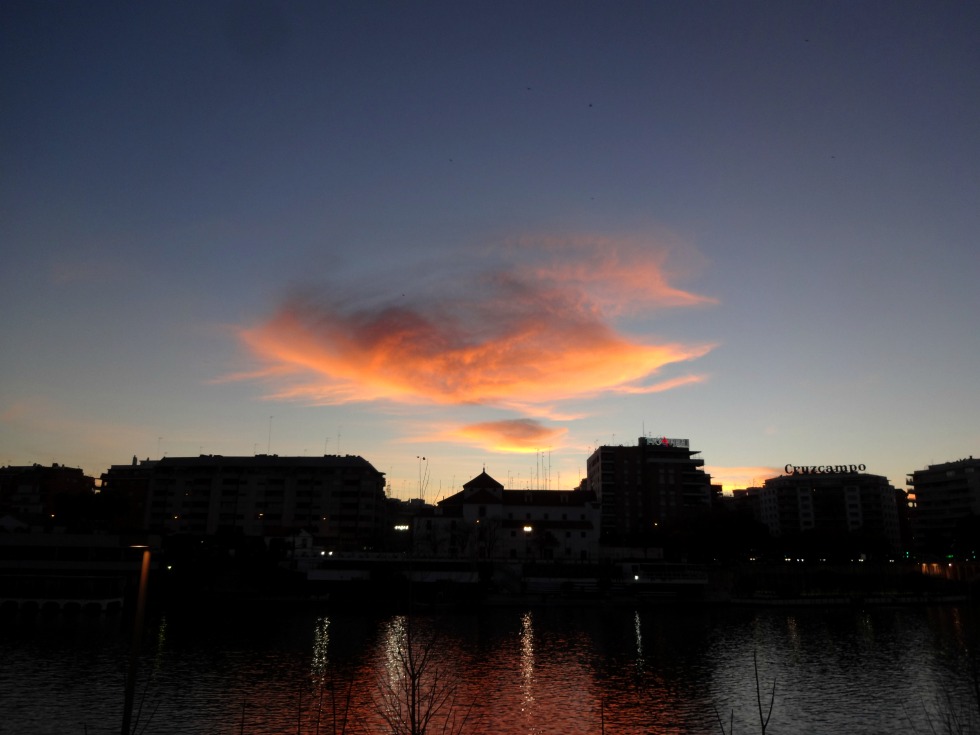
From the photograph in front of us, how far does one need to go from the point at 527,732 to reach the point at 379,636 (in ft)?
116

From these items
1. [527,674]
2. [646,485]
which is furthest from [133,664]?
[646,485]

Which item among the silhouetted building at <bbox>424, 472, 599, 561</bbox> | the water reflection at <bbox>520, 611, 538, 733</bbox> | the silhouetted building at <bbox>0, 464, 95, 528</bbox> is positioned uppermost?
the silhouetted building at <bbox>0, 464, 95, 528</bbox>

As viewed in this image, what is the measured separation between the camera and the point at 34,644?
189ft

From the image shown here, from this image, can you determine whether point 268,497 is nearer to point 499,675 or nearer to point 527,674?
point 499,675

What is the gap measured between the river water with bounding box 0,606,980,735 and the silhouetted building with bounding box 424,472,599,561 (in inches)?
1499

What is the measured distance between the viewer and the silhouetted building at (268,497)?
15100 cm

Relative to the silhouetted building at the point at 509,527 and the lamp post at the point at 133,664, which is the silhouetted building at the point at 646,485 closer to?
the silhouetted building at the point at 509,527

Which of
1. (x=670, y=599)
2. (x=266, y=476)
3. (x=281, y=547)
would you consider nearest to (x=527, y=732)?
(x=670, y=599)

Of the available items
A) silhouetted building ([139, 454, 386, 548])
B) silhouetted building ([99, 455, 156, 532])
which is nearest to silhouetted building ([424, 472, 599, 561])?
silhouetted building ([139, 454, 386, 548])

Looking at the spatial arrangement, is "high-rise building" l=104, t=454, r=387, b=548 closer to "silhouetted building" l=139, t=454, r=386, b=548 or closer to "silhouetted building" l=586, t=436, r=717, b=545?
"silhouetted building" l=139, t=454, r=386, b=548

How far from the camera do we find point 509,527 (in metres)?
123

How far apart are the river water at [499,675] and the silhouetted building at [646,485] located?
305 ft

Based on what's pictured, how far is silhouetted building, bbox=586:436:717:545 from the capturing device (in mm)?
174375

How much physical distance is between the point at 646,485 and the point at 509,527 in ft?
207
